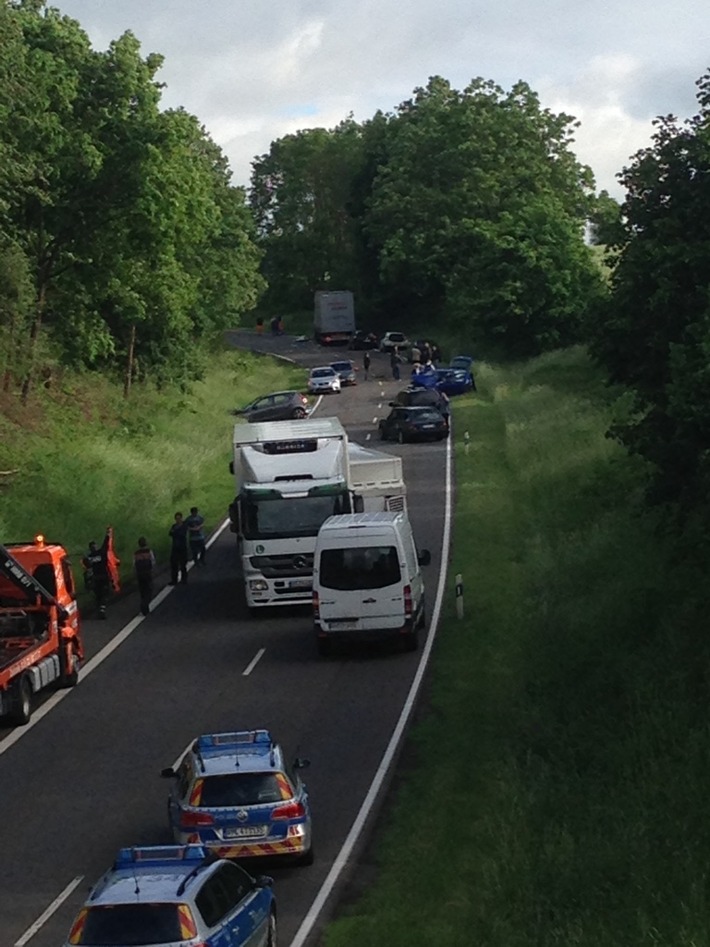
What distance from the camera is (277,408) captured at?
220 ft

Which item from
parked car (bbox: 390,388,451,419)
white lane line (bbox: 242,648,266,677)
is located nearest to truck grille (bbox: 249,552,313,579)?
white lane line (bbox: 242,648,266,677)

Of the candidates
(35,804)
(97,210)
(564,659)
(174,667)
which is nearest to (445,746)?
(564,659)

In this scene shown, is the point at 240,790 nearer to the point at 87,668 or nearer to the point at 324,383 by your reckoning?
the point at 87,668

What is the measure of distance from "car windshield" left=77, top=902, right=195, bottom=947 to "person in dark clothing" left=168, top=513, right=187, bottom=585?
24564mm

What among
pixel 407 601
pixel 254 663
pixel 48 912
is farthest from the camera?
pixel 254 663

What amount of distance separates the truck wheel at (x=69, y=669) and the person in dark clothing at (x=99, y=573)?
6125mm

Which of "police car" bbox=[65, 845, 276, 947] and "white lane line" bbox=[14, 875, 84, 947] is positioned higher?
"police car" bbox=[65, 845, 276, 947]

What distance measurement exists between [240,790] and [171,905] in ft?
16.4

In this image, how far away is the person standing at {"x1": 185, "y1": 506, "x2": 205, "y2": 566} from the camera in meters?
38.3

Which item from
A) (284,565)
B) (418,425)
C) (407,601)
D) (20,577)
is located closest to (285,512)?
(284,565)

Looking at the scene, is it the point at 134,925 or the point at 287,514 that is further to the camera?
the point at 287,514

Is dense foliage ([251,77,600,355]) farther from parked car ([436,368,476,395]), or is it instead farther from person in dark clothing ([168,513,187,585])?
person in dark clothing ([168,513,187,585])

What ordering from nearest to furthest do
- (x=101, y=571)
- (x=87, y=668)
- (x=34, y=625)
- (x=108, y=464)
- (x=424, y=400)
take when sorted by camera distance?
(x=34, y=625)
(x=87, y=668)
(x=101, y=571)
(x=108, y=464)
(x=424, y=400)

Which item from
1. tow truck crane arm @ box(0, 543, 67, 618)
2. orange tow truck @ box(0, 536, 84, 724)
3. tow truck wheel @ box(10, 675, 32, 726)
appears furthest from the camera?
tow truck crane arm @ box(0, 543, 67, 618)
